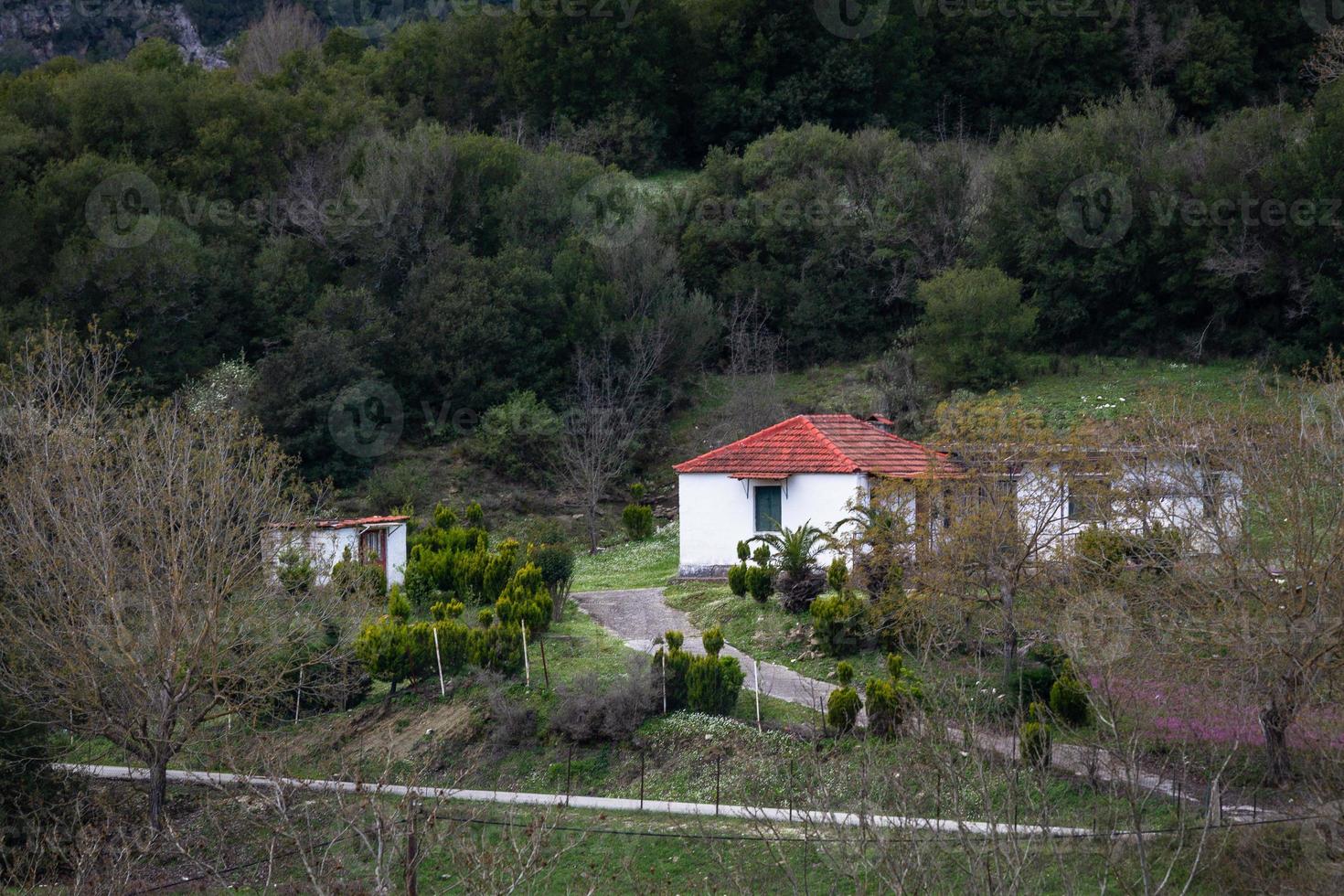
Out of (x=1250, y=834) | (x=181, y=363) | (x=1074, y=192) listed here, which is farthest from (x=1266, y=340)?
(x=181, y=363)

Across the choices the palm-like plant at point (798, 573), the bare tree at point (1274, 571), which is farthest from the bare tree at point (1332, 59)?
the bare tree at point (1274, 571)

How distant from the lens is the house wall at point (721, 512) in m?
25.1

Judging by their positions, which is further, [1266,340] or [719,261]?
[719,261]

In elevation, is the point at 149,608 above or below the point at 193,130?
below

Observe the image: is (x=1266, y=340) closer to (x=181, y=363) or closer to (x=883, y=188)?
(x=883, y=188)

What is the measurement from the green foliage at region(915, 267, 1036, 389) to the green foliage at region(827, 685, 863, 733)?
61.5 ft

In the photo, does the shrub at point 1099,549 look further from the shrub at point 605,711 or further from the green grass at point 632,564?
the green grass at point 632,564

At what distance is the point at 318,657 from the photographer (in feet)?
62.1

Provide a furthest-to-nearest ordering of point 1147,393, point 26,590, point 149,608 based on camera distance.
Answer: point 1147,393 < point 26,590 < point 149,608

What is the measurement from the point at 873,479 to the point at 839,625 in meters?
4.98

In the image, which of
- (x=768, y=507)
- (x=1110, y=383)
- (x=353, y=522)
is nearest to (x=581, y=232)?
(x=1110, y=383)

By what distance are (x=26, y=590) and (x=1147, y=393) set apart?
59.1 ft

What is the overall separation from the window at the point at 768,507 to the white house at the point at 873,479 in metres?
0.02

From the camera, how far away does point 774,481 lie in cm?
2533
